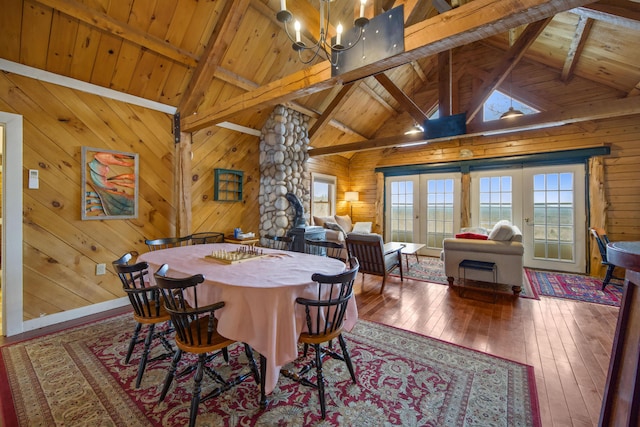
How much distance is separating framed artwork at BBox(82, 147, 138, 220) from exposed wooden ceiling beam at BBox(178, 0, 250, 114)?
1073 millimetres

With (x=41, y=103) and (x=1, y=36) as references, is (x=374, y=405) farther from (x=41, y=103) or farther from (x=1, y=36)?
(x=1, y=36)

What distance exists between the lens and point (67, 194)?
9.97 feet

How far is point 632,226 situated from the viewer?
478 cm

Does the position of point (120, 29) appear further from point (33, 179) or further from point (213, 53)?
point (33, 179)

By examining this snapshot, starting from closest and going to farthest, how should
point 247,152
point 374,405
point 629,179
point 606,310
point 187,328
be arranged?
point 187,328 → point 374,405 → point 606,310 → point 629,179 → point 247,152

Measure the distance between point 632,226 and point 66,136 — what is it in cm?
859

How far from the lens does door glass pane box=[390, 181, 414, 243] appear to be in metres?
7.30

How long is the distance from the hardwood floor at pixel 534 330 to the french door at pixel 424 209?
9.50ft

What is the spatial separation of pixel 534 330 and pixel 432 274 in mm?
2195

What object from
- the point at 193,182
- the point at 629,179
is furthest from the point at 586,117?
the point at 193,182

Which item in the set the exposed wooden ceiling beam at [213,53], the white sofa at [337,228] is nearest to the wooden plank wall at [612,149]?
the white sofa at [337,228]

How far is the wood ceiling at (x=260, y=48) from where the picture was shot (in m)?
2.03

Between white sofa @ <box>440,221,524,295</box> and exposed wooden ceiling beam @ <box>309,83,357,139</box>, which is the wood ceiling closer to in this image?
exposed wooden ceiling beam @ <box>309,83,357,139</box>

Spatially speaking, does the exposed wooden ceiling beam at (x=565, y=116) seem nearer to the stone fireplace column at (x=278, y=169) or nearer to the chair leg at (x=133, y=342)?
the stone fireplace column at (x=278, y=169)
